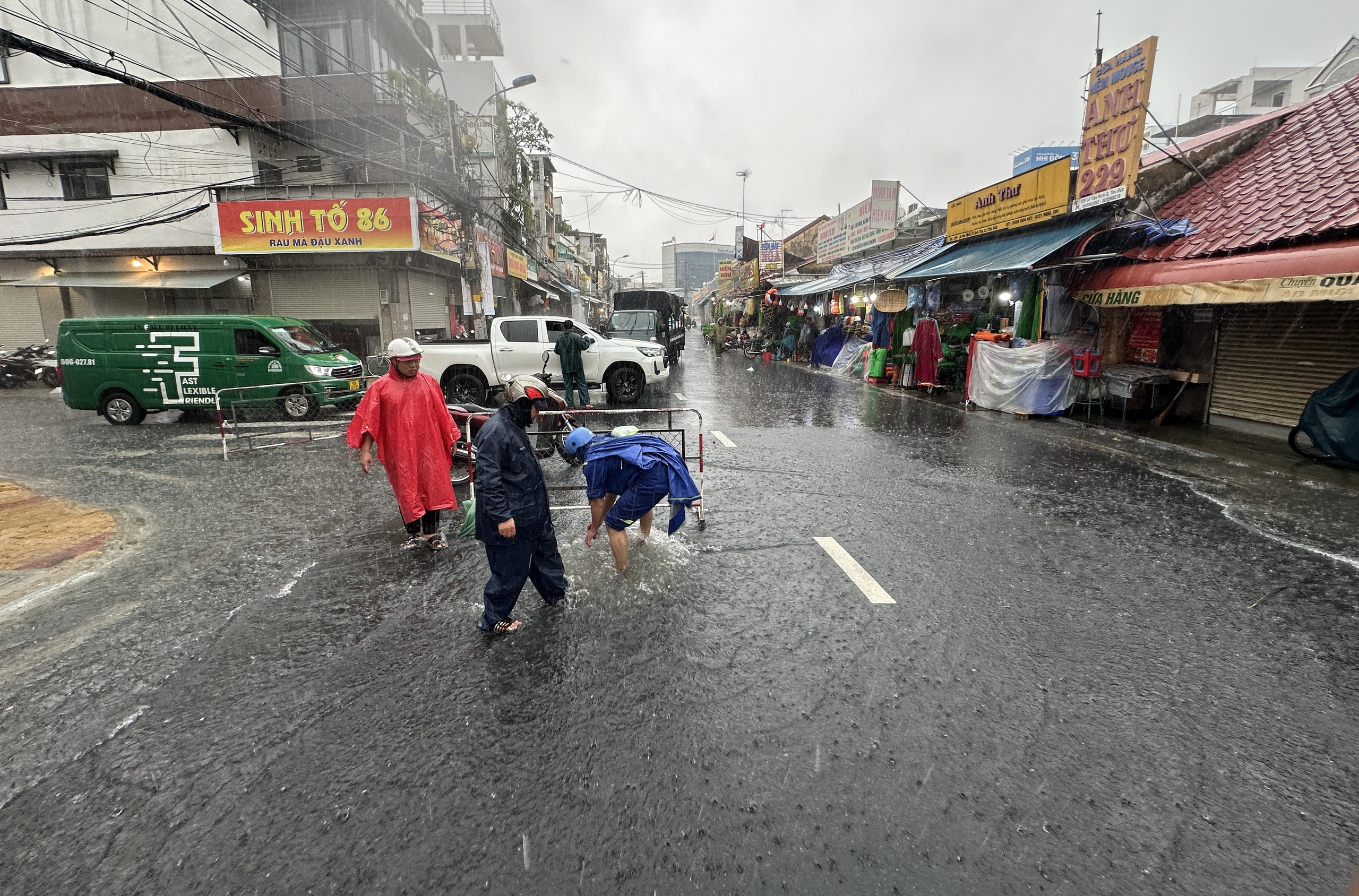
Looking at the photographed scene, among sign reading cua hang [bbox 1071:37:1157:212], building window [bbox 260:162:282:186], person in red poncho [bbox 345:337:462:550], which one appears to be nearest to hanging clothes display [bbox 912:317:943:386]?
sign reading cua hang [bbox 1071:37:1157:212]

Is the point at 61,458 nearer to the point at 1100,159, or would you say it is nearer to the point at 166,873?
the point at 166,873

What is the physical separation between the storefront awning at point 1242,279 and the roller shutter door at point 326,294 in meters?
17.9

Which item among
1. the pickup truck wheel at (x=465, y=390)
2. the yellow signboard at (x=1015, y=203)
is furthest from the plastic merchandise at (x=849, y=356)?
the pickup truck wheel at (x=465, y=390)

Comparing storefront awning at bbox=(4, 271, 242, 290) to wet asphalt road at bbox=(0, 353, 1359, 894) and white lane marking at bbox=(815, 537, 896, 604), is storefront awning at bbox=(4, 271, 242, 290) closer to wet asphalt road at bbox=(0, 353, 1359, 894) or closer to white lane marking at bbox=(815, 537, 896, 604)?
wet asphalt road at bbox=(0, 353, 1359, 894)

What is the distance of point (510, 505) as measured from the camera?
366 centimetres

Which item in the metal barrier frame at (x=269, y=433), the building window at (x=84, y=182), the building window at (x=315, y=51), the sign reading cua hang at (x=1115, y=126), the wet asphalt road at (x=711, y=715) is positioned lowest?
the wet asphalt road at (x=711, y=715)

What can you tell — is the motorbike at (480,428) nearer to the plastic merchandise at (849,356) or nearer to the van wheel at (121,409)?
the van wheel at (121,409)

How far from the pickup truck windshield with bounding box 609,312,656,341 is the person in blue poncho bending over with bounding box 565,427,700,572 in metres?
15.9

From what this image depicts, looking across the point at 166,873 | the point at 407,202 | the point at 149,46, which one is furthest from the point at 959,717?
the point at 149,46

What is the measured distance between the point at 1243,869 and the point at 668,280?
413ft

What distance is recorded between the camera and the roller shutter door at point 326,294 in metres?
18.2

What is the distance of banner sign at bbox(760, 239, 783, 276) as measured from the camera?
103ft

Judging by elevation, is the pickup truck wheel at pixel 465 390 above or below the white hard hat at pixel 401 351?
below

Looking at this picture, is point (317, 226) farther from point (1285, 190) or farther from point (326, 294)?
point (1285, 190)
